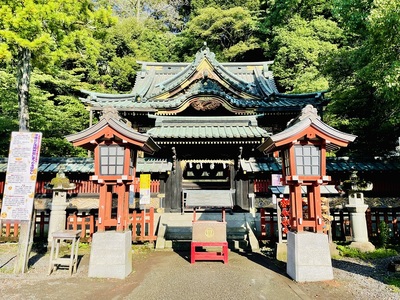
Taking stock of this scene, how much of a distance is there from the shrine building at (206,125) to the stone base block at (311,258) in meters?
6.78

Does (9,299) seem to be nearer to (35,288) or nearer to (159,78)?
(35,288)

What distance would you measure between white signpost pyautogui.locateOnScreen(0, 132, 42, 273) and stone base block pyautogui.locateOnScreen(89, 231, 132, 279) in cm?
204

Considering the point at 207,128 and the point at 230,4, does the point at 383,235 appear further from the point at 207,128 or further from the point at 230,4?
the point at 230,4

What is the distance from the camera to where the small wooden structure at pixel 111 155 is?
7.09 meters

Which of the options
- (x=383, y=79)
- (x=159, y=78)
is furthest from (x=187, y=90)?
(x=383, y=79)

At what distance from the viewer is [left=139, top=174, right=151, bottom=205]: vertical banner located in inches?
498

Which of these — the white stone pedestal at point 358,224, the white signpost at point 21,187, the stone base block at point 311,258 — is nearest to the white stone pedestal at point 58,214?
the white signpost at point 21,187

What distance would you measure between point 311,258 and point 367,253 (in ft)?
11.9

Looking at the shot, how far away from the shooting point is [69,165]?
13.9 metres

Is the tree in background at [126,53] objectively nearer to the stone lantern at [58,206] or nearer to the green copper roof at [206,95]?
the green copper roof at [206,95]

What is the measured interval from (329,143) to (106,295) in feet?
21.0

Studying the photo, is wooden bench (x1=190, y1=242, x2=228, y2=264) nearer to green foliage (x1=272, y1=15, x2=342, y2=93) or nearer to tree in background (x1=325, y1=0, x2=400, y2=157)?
tree in background (x1=325, y1=0, x2=400, y2=157)

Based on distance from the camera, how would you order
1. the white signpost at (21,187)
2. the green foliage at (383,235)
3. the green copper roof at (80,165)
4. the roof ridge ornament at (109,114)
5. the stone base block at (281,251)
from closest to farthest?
the roof ridge ornament at (109,114) < the white signpost at (21,187) < the stone base block at (281,251) < the green foliage at (383,235) < the green copper roof at (80,165)

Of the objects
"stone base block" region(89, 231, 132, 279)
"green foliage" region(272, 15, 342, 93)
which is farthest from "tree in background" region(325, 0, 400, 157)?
"stone base block" region(89, 231, 132, 279)
